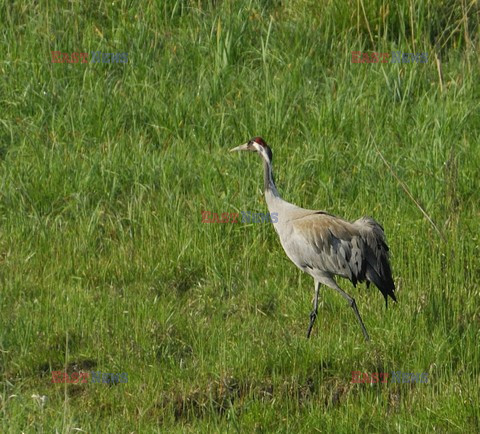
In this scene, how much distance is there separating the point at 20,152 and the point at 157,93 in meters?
1.19

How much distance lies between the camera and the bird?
7.25 meters

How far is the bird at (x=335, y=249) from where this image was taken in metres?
7.25

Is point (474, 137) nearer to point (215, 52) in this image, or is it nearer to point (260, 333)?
point (215, 52)

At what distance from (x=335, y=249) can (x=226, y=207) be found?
3.62ft

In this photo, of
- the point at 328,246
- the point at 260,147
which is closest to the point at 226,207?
the point at 260,147

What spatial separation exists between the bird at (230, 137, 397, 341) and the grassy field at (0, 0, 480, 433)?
8.8 inches

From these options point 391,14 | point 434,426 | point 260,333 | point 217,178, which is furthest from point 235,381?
point 391,14

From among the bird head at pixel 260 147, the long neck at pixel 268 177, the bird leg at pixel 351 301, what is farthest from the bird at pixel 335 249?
the bird head at pixel 260 147

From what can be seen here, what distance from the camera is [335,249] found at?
740cm

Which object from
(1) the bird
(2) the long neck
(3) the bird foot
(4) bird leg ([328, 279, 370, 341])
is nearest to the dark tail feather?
(1) the bird

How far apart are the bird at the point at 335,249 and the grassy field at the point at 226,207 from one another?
0.73ft

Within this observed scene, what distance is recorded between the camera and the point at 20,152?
880cm

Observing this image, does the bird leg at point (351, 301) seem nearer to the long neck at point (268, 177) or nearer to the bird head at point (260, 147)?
the long neck at point (268, 177)

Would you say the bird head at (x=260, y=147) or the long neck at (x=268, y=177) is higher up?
the bird head at (x=260, y=147)
